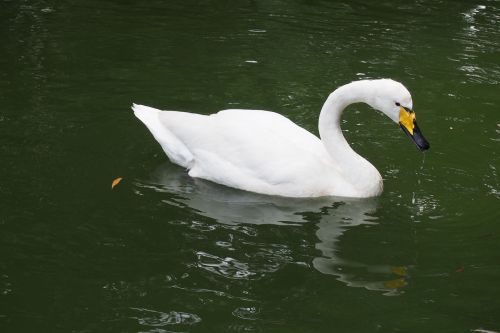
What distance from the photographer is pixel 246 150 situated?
851 cm

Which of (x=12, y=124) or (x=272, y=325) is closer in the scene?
(x=272, y=325)

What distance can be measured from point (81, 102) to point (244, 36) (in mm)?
3623

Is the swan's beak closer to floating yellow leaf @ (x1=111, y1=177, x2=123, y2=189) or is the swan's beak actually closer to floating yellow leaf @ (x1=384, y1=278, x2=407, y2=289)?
floating yellow leaf @ (x1=384, y1=278, x2=407, y2=289)

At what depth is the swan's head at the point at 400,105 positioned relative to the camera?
26.6ft

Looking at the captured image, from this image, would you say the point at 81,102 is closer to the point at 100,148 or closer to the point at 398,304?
the point at 100,148

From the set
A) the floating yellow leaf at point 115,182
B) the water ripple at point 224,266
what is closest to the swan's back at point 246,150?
the floating yellow leaf at point 115,182

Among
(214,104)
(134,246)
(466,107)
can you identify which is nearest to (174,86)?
(214,104)

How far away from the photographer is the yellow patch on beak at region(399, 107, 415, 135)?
8148mm

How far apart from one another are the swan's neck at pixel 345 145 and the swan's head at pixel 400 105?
145mm

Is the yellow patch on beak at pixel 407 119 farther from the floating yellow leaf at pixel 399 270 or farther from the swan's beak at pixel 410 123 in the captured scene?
the floating yellow leaf at pixel 399 270

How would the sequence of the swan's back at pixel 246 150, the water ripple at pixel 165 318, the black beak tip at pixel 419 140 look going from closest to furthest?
the water ripple at pixel 165 318, the black beak tip at pixel 419 140, the swan's back at pixel 246 150

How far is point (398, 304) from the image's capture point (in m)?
6.50

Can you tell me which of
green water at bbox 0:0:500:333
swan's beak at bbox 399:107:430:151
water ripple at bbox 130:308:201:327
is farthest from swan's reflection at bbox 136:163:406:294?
Answer: water ripple at bbox 130:308:201:327

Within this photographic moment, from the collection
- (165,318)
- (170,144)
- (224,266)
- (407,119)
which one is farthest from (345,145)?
(165,318)
